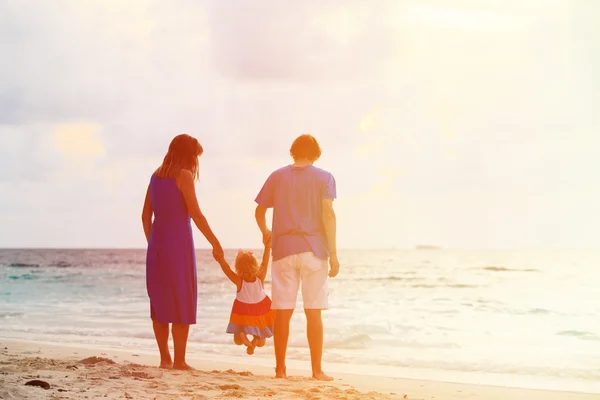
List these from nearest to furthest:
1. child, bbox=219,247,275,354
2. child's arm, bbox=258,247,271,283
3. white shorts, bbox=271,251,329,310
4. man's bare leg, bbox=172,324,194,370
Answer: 1. white shorts, bbox=271,251,329,310
2. man's bare leg, bbox=172,324,194,370
3. child's arm, bbox=258,247,271,283
4. child, bbox=219,247,275,354

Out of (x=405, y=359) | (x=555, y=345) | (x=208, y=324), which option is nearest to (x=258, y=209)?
(x=405, y=359)

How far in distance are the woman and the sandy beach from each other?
0.37 metres

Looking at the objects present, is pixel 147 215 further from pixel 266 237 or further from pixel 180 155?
pixel 266 237

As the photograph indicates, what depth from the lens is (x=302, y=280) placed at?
533cm

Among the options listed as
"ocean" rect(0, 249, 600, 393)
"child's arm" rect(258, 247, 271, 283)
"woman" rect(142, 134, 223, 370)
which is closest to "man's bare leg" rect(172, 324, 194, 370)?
"woman" rect(142, 134, 223, 370)

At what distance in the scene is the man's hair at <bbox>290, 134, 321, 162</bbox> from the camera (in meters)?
5.48

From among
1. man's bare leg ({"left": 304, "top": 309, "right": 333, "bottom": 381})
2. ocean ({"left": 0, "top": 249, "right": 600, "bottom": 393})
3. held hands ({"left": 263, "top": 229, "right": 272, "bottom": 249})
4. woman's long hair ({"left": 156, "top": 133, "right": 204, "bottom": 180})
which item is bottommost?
ocean ({"left": 0, "top": 249, "right": 600, "bottom": 393})

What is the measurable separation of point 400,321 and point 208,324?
319 cm

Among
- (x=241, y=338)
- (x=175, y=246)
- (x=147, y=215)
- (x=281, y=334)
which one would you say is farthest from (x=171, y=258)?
(x=281, y=334)

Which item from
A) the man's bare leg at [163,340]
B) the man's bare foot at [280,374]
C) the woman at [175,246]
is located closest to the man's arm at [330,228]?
the man's bare foot at [280,374]

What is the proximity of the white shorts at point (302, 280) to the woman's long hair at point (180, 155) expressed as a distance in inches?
41.5

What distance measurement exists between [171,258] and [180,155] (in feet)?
2.52

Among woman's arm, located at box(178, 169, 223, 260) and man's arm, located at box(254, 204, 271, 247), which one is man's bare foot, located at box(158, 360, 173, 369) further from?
man's arm, located at box(254, 204, 271, 247)

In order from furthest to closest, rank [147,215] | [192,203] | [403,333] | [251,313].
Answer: [403,333] → [251,313] → [147,215] → [192,203]
